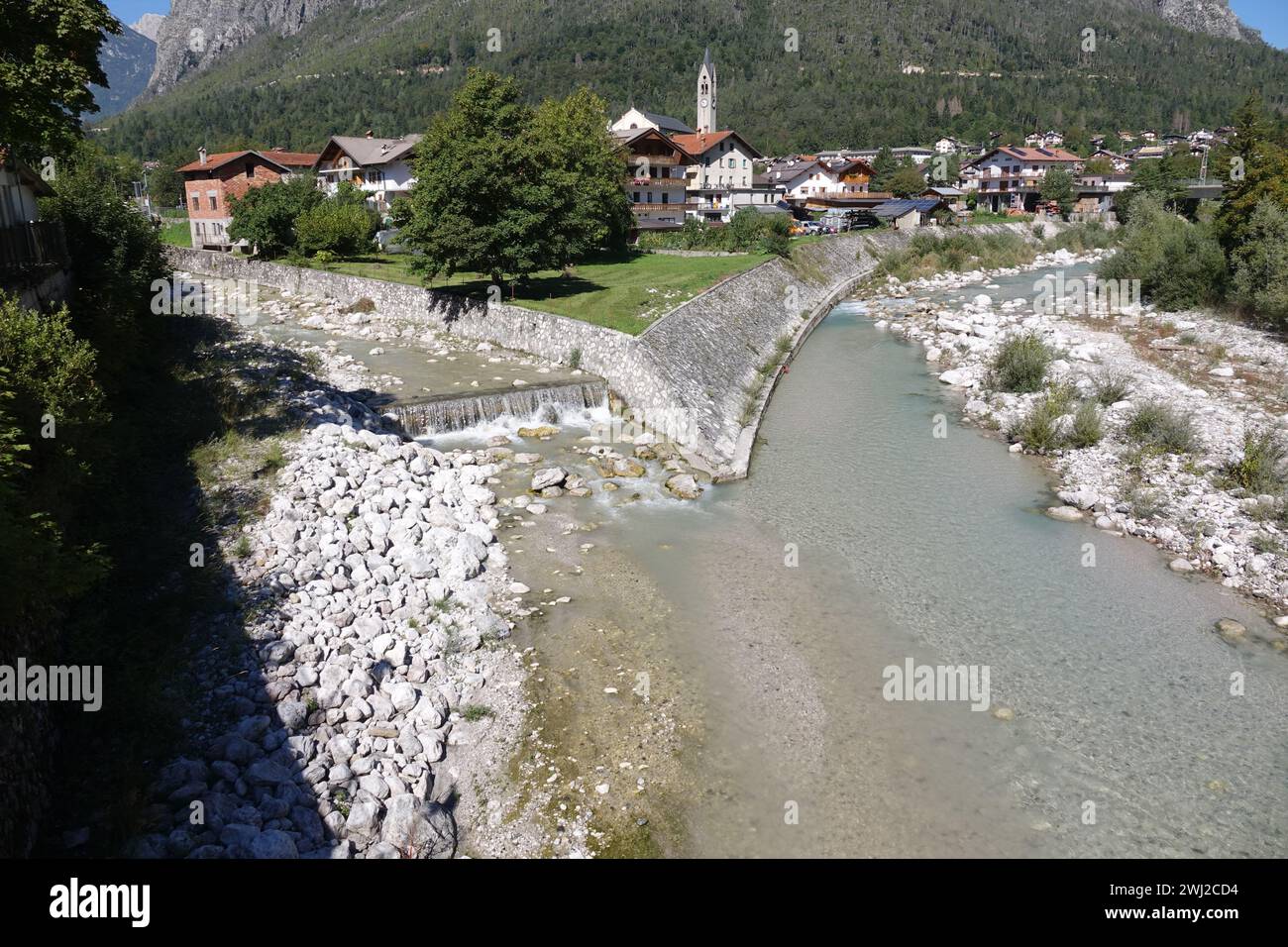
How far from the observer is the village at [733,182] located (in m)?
61.9

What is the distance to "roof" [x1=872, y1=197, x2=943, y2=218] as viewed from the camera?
7144 cm

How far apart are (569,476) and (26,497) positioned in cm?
1249

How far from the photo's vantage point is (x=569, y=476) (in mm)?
21500

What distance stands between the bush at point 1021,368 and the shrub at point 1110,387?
6.09ft

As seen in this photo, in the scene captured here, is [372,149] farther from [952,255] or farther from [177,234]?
[952,255]

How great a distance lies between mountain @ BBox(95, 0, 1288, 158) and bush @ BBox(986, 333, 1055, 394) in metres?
119

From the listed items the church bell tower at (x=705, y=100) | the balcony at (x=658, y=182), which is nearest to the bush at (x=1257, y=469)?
the balcony at (x=658, y=182)

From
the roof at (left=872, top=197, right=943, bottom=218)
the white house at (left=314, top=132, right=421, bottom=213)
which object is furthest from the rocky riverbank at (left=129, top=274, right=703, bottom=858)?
the roof at (left=872, top=197, right=943, bottom=218)

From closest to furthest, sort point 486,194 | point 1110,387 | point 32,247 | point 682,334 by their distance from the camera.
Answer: point 32,247 → point 1110,387 → point 682,334 → point 486,194

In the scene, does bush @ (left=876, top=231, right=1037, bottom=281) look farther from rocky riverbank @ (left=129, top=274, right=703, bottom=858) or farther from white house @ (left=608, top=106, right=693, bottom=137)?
rocky riverbank @ (left=129, top=274, right=703, bottom=858)

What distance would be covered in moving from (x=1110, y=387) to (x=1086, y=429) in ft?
14.1

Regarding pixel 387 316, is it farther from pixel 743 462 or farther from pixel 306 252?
pixel 743 462

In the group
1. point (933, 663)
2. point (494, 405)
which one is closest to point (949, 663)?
point (933, 663)

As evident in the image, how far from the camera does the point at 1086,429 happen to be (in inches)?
928
